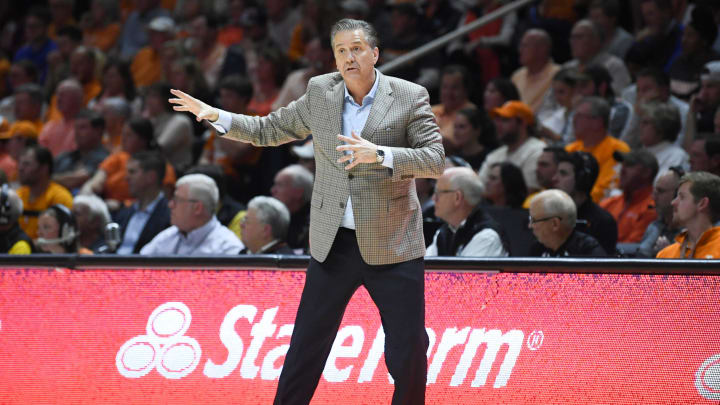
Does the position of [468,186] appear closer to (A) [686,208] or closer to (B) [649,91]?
(A) [686,208]

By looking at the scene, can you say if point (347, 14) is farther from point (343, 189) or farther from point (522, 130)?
point (343, 189)

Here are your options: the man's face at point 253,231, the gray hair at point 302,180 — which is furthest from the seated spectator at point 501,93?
the man's face at point 253,231

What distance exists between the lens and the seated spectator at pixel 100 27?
12.1 metres

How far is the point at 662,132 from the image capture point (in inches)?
293

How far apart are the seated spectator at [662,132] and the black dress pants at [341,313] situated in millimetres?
4266

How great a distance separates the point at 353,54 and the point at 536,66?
5.71 meters

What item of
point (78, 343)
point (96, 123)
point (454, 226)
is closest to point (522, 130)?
point (454, 226)

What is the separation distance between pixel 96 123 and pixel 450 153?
131 inches

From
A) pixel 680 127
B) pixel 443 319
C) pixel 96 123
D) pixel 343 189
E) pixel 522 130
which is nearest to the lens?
pixel 343 189

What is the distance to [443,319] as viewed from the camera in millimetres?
4320

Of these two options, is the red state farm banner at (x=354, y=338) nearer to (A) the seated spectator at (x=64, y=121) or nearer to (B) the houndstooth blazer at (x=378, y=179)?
(B) the houndstooth blazer at (x=378, y=179)

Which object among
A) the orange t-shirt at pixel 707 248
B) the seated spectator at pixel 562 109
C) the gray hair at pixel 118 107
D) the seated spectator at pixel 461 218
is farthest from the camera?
the gray hair at pixel 118 107

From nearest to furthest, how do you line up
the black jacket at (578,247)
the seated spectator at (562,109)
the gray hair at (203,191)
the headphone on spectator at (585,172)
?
1. the black jacket at (578,247)
2. the gray hair at (203,191)
3. the headphone on spectator at (585,172)
4. the seated spectator at (562,109)

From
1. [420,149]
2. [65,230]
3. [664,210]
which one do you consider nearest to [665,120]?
[664,210]
